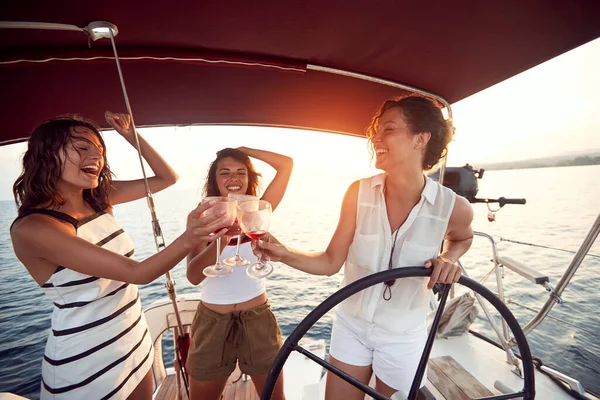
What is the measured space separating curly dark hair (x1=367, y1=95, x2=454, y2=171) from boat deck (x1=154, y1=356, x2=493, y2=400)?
4.58 feet

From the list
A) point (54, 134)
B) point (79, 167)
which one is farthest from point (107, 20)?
point (79, 167)

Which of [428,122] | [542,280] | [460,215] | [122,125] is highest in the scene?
[122,125]

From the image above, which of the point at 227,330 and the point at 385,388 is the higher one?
the point at 227,330

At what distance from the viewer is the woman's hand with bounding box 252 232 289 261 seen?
1.17 metres

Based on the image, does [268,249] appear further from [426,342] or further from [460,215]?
[460,215]

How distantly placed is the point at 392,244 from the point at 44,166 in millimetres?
1563

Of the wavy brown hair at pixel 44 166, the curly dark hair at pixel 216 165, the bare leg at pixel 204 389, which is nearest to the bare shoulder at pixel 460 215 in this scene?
the curly dark hair at pixel 216 165

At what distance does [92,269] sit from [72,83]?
1261 mm

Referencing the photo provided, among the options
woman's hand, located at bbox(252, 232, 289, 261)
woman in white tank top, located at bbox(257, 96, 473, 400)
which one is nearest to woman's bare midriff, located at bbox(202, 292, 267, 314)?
woman in white tank top, located at bbox(257, 96, 473, 400)

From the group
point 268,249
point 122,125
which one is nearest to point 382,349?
Answer: point 268,249

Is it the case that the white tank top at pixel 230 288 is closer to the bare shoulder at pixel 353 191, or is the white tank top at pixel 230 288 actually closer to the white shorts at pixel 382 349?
the white shorts at pixel 382 349

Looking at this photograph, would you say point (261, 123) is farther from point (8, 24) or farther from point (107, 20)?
point (8, 24)

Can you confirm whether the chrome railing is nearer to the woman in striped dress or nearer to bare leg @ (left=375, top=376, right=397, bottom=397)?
bare leg @ (left=375, top=376, right=397, bottom=397)

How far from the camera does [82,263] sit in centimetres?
99
